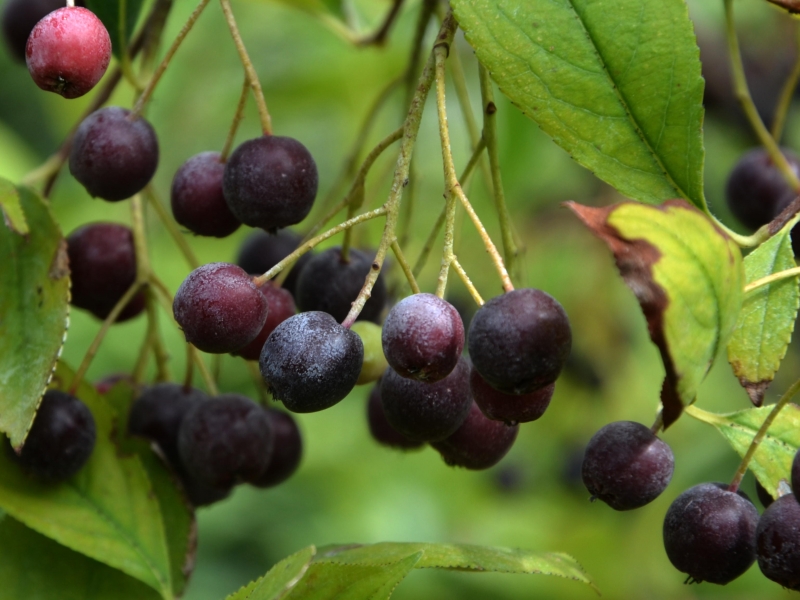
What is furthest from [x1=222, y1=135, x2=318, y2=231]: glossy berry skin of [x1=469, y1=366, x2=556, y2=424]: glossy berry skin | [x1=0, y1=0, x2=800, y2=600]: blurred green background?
[x1=0, y1=0, x2=800, y2=600]: blurred green background

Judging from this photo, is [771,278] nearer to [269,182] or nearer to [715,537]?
[715,537]

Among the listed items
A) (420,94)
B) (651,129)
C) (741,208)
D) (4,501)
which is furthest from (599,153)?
(4,501)

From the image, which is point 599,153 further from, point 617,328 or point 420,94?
point 617,328

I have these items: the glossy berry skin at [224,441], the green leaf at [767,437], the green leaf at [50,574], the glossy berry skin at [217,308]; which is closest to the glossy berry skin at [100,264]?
the glossy berry skin at [224,441]

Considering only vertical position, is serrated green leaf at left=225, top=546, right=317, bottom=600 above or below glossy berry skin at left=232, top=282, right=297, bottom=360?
below

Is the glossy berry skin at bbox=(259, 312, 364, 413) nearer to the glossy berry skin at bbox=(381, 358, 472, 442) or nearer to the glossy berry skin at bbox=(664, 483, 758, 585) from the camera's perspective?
the glossy berry skin at bbox=(381, 358, 472, 442)
